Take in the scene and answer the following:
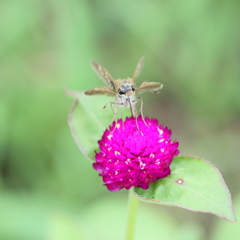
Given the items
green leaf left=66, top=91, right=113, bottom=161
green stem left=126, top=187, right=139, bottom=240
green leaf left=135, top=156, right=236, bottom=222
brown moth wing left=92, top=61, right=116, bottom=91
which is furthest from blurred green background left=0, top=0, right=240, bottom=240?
brown moth wing left=92, top=61, right=116, bottom=91

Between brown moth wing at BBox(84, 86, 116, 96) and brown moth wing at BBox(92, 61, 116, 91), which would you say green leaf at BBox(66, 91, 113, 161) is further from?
brown moth wing at BBox(84, 86, 116, 96)

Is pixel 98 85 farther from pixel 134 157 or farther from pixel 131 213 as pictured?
pixel 134 157

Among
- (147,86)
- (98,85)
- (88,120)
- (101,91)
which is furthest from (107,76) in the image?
(98,85)

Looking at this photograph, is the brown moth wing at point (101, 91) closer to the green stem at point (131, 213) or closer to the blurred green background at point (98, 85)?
the green stem at point (131, 213)

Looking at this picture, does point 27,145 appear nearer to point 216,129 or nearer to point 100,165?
point 100,165

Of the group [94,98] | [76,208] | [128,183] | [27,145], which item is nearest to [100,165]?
[128,183]

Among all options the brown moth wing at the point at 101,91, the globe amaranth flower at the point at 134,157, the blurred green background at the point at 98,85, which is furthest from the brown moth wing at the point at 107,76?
the blurred green background at the point at 98,85
